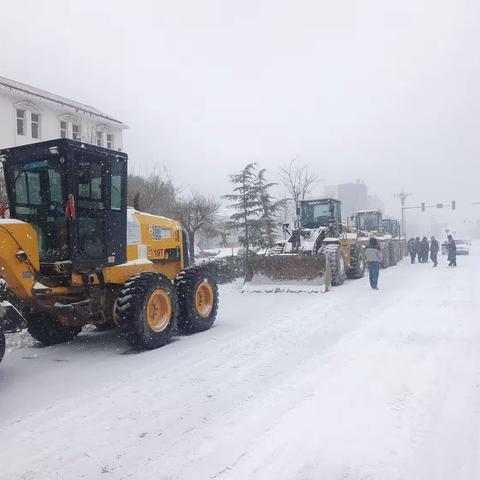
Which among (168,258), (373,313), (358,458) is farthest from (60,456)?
(373,313)

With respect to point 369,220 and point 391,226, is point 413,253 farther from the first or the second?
point 369,220

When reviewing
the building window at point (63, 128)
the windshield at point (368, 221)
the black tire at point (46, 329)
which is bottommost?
the black tire at point (46, 329)

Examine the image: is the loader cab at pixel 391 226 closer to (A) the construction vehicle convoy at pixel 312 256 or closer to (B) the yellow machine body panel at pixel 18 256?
(A) the construction vehicle convoy at pixel 312 256

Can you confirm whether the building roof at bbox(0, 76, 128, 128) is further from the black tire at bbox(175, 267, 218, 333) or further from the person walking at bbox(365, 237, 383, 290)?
the black tire at bbox(175, 267, 218, 333)

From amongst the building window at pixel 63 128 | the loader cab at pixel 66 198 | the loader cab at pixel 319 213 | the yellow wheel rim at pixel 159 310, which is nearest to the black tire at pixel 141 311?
the yellow wheel rim at pixel 159 310

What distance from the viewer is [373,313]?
30.7 feet

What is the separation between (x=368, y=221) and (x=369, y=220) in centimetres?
8

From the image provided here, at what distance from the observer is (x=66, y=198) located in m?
6.27

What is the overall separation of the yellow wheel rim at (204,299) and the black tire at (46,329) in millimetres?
2156

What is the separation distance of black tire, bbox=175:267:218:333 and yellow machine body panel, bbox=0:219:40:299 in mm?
2623

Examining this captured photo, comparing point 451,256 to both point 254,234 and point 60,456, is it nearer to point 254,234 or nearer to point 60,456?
point 254,234

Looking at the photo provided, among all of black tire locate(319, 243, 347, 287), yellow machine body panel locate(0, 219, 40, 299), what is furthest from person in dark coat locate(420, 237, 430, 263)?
yellow machine body panel locate(0, 219, 40, 299)

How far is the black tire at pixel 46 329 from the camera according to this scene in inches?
285

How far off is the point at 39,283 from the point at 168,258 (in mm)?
2806
